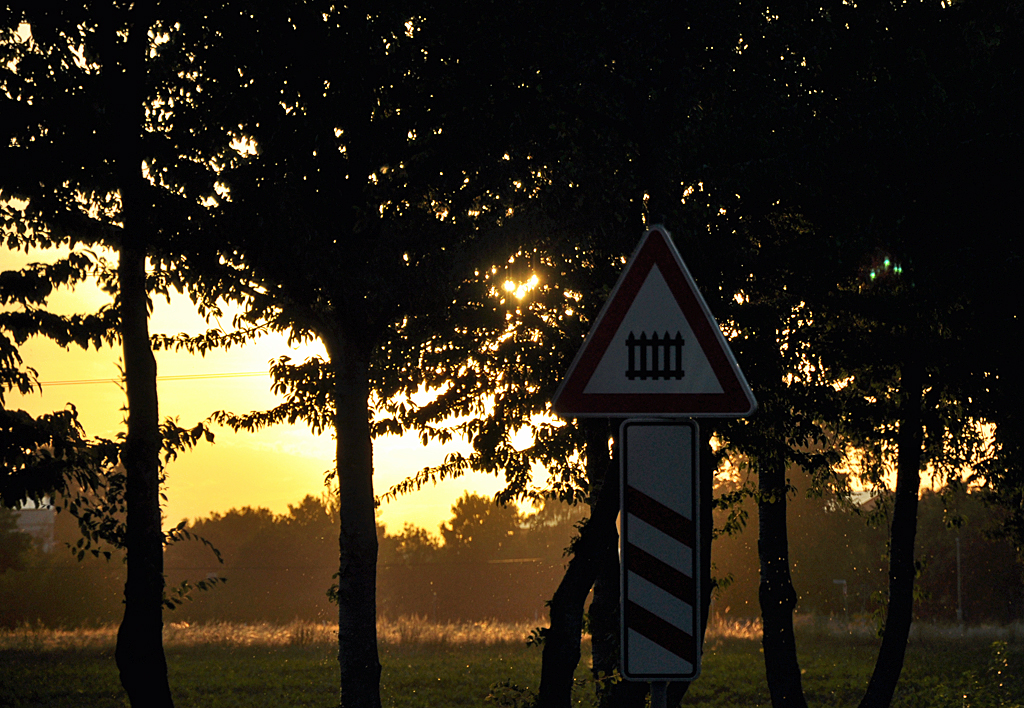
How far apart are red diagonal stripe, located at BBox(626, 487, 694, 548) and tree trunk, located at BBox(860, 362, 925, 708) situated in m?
9.70

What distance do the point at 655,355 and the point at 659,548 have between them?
2.21 feet

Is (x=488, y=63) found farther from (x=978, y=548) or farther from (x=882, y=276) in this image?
(x=978, y=548)

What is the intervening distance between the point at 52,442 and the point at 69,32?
191 inches

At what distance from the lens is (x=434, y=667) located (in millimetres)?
24797

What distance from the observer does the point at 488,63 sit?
28.0 ft

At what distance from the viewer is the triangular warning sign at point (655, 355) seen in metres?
3.12

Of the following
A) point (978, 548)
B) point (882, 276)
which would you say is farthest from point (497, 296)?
point (978, 548)

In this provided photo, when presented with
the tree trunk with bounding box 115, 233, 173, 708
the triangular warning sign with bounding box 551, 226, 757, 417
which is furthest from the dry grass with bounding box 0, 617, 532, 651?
the triangular warning sign with bounding box 551, 226, 757, 417

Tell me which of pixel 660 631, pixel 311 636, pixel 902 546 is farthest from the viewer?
pixel 311 636

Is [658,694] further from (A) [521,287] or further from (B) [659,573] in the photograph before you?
(A) [521,287]

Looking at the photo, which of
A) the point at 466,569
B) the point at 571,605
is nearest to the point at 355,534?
the point at 571,605

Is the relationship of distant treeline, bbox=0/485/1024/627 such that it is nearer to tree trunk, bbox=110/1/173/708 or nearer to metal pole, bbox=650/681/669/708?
tree trunk, bbox=110/1/173/708

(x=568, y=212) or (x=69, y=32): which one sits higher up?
(x=69, y=32)

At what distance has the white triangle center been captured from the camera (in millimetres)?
3133
